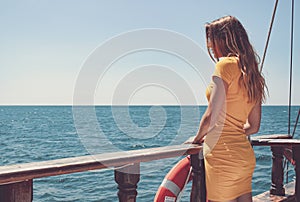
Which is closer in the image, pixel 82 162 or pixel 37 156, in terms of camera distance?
pixel 82 162

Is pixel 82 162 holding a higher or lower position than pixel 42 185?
higher

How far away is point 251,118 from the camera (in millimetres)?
1749

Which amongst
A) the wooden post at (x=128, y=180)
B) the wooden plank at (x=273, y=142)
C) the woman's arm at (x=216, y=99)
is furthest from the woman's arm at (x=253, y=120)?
the wooden post at (x=128, y=180)

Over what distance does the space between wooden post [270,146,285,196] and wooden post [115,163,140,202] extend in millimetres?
1466

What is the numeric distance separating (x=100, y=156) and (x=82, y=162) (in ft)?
0.29

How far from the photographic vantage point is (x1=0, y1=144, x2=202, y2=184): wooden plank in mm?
1173

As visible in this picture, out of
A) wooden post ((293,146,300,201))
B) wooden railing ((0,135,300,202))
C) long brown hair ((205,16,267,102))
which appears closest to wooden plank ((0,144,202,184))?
wooden railing ((0,135,300,202))

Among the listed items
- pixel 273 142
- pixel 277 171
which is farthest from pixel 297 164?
pixel 273 142

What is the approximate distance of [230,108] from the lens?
1.61 meters

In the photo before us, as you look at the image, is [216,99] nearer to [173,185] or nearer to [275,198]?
[173,185]

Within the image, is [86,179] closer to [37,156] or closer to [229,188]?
[37,156]

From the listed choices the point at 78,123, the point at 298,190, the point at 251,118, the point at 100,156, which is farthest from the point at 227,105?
the point at 298,190

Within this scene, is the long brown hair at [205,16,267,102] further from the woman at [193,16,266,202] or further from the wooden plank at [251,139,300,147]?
the wooden plank at [251,139,300,147]

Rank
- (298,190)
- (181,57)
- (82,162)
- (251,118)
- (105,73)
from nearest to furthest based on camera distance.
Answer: (82,162) < (251,118) < (105,73) < (181,57) < (298,190)
